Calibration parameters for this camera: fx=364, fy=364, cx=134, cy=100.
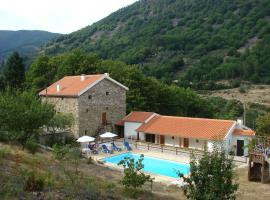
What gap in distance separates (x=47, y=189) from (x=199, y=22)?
134 metres

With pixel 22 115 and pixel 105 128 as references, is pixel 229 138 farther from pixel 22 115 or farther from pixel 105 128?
pixel 22 115

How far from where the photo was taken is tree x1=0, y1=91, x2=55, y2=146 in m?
21.6

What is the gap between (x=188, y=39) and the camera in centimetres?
12781

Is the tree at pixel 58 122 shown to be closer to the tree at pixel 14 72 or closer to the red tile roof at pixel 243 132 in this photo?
the red tile roof at pixel 243 132

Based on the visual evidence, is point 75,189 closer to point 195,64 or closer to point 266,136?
point 266,136

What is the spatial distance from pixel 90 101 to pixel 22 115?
1550 centimetres

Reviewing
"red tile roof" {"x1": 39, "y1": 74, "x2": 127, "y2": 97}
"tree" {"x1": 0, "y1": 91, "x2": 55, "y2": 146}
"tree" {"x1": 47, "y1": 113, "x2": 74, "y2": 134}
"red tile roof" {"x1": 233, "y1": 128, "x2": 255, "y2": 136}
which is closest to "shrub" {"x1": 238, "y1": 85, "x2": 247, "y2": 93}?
"red tile roof" {"x1": 39, "y1": 74, "x2": 127, "y2": 97}

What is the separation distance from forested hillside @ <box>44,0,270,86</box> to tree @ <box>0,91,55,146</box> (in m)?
74.9

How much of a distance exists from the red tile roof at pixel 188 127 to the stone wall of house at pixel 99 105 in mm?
4196

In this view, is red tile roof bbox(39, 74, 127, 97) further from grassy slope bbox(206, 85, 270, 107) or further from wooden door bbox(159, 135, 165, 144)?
grassy slope bbox(206, 85, 270, 107)

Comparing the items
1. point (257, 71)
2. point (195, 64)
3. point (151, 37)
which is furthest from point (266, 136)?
point (151, 37)

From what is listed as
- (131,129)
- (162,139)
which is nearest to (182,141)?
(162,139)

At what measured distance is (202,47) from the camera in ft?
397

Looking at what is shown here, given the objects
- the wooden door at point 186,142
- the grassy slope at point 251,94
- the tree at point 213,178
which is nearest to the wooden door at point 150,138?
the wooden door at point 186,142
